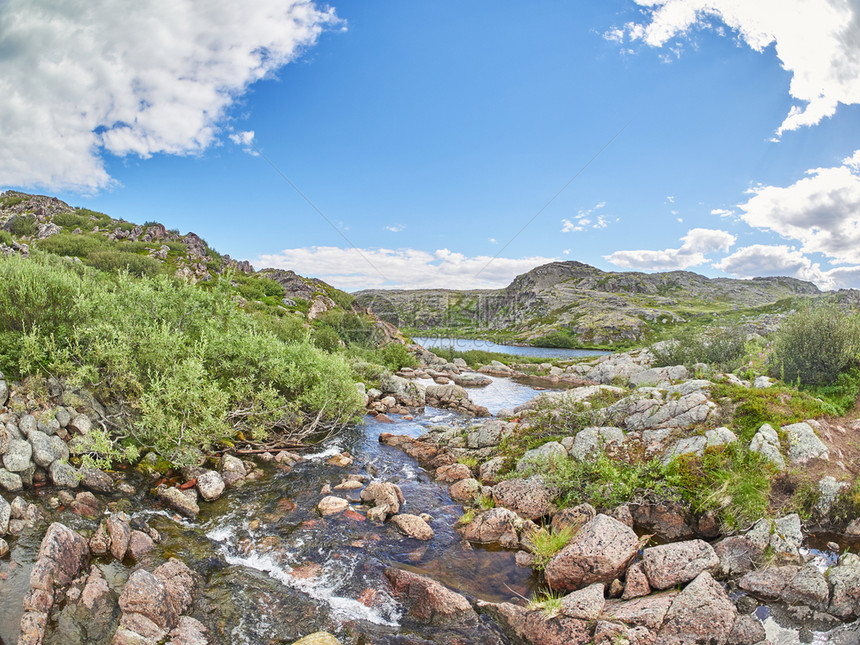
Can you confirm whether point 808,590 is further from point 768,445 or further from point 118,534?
point 118,534

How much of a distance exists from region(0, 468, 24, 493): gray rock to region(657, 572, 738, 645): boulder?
18.9 metres

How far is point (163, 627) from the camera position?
29.7ft

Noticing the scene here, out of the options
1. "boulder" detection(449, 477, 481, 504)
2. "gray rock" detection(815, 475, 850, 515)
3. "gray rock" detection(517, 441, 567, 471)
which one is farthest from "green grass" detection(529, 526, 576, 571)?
"gray rock" detection(815, 475, 850, 515)

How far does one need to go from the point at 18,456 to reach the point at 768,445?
1061 inches

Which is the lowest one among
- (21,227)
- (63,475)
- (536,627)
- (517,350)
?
(536,627)

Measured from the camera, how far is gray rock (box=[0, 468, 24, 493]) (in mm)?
12367

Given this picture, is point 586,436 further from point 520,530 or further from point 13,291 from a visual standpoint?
point 13,291

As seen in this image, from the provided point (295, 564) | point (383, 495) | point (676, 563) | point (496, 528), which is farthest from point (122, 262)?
point (676, 563)

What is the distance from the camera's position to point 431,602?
36.1 ft

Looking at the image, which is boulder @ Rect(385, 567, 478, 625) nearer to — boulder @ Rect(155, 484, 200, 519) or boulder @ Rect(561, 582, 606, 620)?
boulder @ Rect(561, 582, 606, 620)

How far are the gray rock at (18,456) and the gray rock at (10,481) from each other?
0.19 meters

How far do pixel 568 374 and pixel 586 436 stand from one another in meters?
57.3

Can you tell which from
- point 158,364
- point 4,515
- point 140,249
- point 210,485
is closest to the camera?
point 4,515

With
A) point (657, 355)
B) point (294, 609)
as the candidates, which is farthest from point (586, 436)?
point (657, 355)
